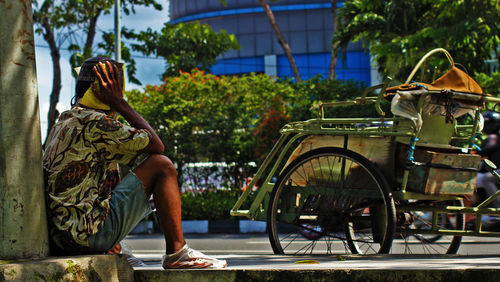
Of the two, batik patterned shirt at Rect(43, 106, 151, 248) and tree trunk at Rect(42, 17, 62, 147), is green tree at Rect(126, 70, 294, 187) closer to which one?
tree trunk at Rect(42, 17, 62, 147)

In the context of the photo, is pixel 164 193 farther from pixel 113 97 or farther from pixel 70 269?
pixel 70 269

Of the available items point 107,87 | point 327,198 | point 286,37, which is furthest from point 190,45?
point 286,37

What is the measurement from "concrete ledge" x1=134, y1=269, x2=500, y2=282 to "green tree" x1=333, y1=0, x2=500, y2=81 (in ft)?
36.0

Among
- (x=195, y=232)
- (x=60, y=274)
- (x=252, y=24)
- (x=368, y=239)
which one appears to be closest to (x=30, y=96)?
(x=60, y=274)

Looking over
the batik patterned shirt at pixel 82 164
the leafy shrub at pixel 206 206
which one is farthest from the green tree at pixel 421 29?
the batik patterned shirt at pixel 82 164

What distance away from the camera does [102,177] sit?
321 cm

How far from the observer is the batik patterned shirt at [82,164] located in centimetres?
298

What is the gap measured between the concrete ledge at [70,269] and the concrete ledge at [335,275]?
0.15 metres

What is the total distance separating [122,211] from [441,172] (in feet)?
7.98

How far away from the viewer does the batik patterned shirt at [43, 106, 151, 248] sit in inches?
117

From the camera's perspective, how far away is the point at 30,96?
2844 mm

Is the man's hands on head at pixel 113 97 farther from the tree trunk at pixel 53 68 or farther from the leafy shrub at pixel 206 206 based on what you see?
the tree trunk at pixel 53 68

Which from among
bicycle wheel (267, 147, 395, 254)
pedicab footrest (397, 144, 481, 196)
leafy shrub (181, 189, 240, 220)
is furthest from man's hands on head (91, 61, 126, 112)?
leafy shrub (181, 189, 240, 220)

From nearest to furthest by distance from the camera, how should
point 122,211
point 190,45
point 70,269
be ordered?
point 70,269, point 122,211, point 190,45
